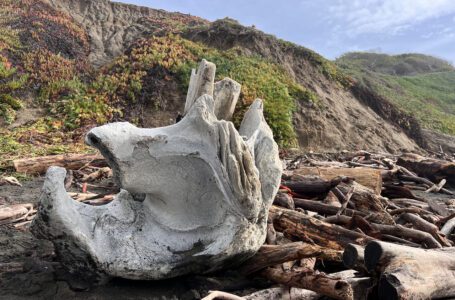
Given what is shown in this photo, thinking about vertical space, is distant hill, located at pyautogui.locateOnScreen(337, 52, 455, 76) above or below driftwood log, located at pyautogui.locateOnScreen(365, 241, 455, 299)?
above

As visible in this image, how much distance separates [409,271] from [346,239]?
40.7 inches

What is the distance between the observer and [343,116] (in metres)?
16.9

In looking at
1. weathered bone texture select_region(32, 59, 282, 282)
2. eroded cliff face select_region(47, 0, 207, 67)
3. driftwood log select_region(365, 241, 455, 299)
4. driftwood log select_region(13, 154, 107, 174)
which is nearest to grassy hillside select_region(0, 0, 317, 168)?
driftwood log select_region(13, 154, 107, 174)

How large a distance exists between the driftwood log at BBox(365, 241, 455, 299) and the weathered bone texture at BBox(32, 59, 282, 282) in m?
0.87

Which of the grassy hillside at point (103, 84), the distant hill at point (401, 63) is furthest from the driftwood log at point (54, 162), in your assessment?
the distant hill at point (401, 63)

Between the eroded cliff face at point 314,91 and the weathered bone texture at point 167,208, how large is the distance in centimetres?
1118

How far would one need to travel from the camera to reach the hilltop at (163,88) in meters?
12.8

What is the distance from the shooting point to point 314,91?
704 inches

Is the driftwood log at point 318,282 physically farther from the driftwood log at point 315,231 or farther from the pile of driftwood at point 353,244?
the driftwood log at point 315,231

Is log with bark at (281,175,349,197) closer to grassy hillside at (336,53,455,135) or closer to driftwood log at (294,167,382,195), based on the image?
driftwood log at (294,167,382,195)

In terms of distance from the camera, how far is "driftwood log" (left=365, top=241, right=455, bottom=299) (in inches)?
91.3

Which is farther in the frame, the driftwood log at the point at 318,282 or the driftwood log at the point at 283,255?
the driftwood log at the point at 283,255

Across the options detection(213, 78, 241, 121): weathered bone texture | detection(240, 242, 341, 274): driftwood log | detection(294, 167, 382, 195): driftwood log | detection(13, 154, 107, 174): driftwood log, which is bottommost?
detection(13, 154, 107, 174): driftwood log

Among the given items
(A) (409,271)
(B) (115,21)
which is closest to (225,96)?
(A) (409,271)
